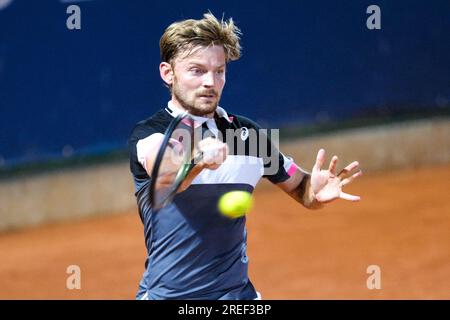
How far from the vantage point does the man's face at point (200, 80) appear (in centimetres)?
391

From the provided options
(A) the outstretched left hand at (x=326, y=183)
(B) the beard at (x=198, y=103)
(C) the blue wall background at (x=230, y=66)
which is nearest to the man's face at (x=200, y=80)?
(B) the beard at (x=198, y=103)

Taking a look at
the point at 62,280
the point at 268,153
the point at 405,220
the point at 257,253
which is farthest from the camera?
the point at 405,220

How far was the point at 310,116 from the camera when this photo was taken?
1009 cm

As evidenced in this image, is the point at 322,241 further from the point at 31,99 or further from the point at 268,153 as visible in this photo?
the point at 268,153

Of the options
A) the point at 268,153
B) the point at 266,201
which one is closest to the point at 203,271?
the point at 268,153

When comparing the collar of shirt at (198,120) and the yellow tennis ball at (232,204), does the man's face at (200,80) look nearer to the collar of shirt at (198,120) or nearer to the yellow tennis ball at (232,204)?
the collar of shirt at (198,120)

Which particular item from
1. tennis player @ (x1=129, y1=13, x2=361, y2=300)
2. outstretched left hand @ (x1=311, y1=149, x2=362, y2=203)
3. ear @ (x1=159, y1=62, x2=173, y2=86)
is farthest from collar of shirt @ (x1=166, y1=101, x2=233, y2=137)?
outstretched left hand @ (x1=311, y1=149, x2=362, y2=203)

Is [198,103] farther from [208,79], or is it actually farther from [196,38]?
[196,38]

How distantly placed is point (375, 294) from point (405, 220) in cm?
196

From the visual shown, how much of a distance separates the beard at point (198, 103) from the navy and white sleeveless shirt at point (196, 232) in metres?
0.05

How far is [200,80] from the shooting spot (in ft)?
12.8

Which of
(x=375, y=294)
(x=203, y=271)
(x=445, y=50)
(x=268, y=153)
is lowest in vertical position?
(x=375, y=294)

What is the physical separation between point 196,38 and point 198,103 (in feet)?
0.92

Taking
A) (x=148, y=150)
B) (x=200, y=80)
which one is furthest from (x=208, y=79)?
(x=148, y=150)
